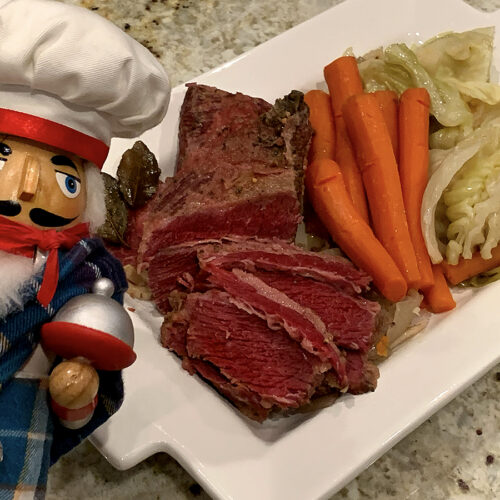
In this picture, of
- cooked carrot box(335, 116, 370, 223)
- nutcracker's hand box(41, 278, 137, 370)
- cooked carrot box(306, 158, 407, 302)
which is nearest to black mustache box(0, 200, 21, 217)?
nutcracker's hand box(41, 278, 137, 370)

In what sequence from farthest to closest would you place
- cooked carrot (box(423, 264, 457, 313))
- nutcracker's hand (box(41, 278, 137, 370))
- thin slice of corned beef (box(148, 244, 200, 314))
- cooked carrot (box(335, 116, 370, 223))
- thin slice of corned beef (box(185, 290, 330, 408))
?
cooked carrot (box(335, 116, 370, 223))
cooked carrot (box(423, 264, 457, 313))
thin slice of corned beef (box(148, 244, 200, 314))
thin slice of corned beef (box(185, 290, 330, 408))
nutcracker's hand (box(41, 278, 137, 370))

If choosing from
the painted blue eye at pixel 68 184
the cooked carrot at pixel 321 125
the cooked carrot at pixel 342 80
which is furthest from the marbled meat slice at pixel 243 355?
the cooked carrot at pixel 342 80

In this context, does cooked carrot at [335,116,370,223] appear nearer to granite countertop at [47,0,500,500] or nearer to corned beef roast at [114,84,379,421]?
corned beef roast at [114,84,379,421]

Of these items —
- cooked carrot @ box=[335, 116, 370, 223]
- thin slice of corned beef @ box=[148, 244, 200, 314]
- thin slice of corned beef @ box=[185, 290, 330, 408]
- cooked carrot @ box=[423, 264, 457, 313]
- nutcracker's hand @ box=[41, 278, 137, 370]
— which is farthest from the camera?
cooked carrot @ box=[335, 116, 370, 223]

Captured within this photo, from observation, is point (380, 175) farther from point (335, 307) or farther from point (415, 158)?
point (335, 307)

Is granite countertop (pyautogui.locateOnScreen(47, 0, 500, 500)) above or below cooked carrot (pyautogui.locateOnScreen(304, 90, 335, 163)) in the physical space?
below

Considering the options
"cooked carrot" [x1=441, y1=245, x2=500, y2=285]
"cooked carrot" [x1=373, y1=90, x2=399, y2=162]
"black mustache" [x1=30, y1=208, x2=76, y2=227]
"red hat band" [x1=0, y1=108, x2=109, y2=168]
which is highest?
"red hat band" [x1=0, y1=108, x2=109, y2=168]

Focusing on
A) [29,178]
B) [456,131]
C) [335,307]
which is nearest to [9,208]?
[29,178]

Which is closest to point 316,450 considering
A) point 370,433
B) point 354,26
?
point 370,433
